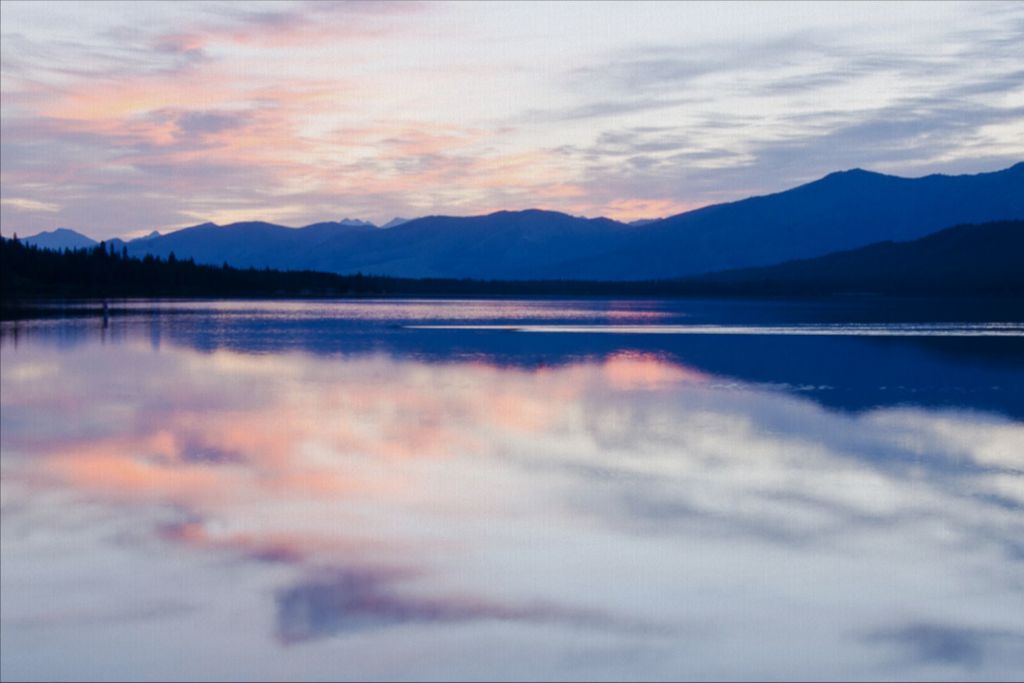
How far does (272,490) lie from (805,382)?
19042mm

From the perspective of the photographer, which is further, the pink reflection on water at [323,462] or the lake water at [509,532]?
the pink reflection on water at [323,462]

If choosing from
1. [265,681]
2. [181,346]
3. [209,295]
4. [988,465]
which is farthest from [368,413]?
[209,295]

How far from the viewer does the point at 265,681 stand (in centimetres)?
791

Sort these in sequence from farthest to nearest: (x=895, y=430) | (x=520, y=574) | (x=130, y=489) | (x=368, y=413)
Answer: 1. (x=368, y=413)
2. (x=895, y=430)
3. (x=130, y=489)
4. (x=520, y=574)

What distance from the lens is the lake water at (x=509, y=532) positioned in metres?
8.52

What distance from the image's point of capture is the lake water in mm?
8516

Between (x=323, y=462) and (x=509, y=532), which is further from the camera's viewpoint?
(x=323, y=462)

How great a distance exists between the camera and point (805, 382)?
29.7 m

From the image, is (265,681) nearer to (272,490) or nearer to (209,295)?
(272,490)

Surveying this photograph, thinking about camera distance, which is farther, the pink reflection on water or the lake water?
the pink reflection on water

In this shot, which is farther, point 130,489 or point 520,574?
point 130,489

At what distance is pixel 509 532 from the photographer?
1231cm

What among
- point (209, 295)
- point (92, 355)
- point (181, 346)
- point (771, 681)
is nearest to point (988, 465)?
point (771, 681)

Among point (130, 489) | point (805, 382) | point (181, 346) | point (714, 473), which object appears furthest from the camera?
point (181, 346)
